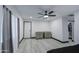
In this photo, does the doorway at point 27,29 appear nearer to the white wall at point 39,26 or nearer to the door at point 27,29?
the door at point 27,29

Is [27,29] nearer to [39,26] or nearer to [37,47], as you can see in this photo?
[39,26]

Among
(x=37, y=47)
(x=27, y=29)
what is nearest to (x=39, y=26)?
(x=27, y=29)

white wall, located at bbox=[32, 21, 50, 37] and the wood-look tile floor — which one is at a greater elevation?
white wall, located at bbox=[32, 21, 50, 37]

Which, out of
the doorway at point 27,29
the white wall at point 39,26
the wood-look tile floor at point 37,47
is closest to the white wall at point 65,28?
the wood-look tile floor at point 37,47

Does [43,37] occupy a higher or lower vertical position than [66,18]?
lower

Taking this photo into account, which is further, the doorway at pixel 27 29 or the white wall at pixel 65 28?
the doorway at pixel 27 29

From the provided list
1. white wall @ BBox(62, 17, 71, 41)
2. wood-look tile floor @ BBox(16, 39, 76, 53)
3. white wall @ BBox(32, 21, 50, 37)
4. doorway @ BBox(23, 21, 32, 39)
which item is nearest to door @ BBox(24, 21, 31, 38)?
doorway @ BBox(23, 21, 32, 39)

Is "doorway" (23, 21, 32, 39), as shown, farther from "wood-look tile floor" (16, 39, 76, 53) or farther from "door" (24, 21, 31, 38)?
"wood-look tile floor" (16, 39, 76, 53)

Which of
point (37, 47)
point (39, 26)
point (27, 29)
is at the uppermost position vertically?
point (39, 26)

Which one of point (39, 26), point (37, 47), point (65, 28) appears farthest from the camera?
point (39, 26)
